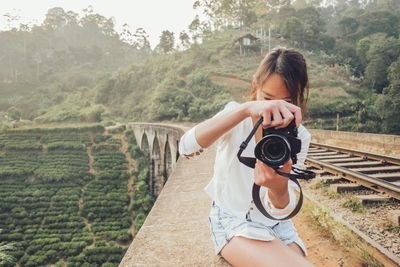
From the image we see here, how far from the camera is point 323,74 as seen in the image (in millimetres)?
29234

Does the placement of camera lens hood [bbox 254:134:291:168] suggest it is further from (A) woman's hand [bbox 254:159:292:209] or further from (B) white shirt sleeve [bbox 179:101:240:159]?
(B) white shirt sleeve [bbox 179:101:240:159]

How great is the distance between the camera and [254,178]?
100 centimetres

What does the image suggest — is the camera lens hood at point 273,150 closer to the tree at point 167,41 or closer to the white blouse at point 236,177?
the white blouse at point 236,177

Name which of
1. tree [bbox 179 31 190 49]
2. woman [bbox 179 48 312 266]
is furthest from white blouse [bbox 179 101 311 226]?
tree [bbox 179 31 190 49]

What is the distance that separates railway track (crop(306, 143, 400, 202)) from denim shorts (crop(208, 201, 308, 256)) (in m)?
2.44

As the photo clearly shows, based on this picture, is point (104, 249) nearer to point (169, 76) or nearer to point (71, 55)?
point (169, 76)

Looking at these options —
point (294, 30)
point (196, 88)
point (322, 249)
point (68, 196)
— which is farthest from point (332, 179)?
point (294, 30)

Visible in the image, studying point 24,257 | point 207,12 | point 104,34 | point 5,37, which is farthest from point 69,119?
point 104,34

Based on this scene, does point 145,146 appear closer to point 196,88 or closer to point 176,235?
point 196,88

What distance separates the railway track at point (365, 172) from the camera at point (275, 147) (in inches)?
113

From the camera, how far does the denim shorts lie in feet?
3.52

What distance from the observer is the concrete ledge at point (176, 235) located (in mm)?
1570

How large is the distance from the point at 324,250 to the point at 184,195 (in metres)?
1.48

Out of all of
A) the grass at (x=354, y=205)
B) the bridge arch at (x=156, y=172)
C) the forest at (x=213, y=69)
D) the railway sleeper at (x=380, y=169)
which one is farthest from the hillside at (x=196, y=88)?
the grass at (x=354, y=205)
